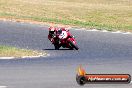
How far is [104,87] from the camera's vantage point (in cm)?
1272

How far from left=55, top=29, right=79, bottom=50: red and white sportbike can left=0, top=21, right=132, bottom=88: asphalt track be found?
0.96 feet

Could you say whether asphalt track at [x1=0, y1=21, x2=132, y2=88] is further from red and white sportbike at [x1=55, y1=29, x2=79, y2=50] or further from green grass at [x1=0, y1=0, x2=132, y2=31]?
green grass at [x1=0, y1=0, x2=132, y2=31]

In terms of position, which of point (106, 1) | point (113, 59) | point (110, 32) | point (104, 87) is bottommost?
point (106, 1)

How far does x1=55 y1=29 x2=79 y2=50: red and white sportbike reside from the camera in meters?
24.9

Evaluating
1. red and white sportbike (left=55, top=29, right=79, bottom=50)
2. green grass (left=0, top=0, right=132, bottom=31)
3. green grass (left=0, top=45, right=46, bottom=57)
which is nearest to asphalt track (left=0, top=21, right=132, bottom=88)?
red and white sportbike (left=55, top=29, right=79, bottom=50)

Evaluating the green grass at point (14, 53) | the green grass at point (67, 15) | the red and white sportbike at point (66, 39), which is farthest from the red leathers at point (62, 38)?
→ the green grass at point (67, 15)

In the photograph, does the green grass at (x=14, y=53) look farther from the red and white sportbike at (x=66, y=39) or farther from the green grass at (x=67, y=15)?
the green grass at (x=67, y=15)

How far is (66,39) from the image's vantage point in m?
25.1

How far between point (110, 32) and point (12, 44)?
7856 millimetres

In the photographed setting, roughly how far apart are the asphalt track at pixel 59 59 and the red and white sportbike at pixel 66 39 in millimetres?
294

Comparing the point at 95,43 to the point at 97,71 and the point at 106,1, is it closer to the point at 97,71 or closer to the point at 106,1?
the point at 97,71

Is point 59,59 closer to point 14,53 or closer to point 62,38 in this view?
point 14,53

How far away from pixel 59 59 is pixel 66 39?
4.82 meters

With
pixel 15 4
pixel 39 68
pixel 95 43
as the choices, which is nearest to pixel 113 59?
pixel 39 68
